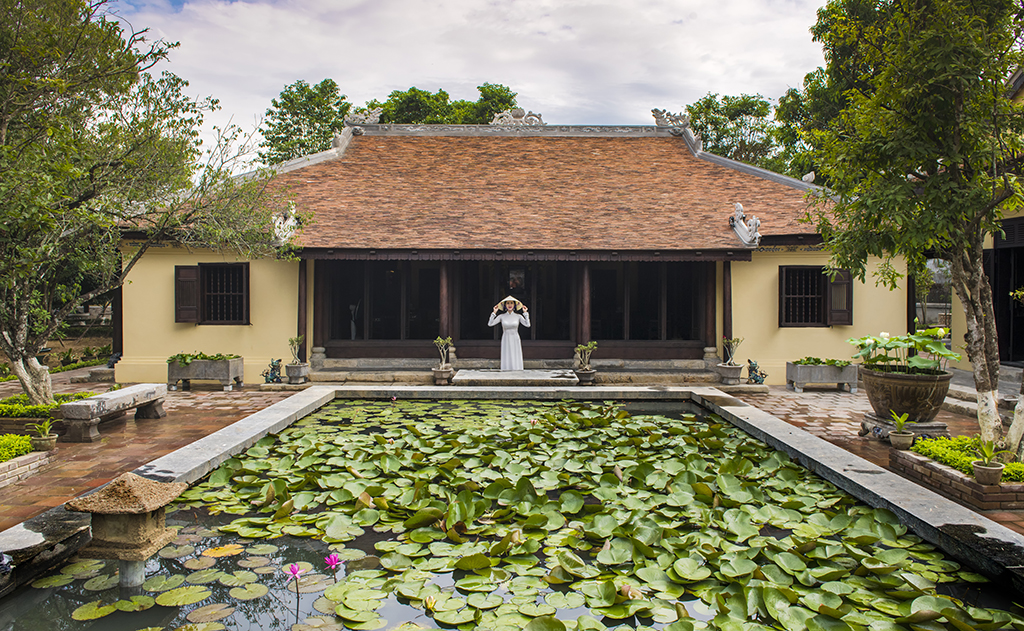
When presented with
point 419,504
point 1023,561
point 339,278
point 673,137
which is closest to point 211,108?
point 339,278

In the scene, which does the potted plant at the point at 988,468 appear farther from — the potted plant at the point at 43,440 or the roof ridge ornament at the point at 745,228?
the potted plant at the point at 43,440

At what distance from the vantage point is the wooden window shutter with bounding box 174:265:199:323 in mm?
10820

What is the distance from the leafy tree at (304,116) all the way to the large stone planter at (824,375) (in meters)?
19.4

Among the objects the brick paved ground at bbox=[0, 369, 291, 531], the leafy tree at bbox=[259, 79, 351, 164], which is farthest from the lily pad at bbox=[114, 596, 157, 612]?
the leafy tree at bbox=[259, 79, 351, 164]

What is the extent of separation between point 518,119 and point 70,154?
11.6m

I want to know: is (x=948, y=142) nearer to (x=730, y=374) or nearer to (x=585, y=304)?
(x=730, y=374)

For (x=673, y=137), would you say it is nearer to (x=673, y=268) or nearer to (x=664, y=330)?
(x=673, y=268)

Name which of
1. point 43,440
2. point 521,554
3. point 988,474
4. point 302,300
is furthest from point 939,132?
point 302,300

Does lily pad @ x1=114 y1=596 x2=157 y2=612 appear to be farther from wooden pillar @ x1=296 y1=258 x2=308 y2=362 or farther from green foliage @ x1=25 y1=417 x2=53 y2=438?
wooden pillar @ x1=296 y1=258 x2=308 y2=362

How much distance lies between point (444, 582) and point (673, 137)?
45.7 feet

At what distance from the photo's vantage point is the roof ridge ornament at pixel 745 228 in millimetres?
10203

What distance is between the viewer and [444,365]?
34.6 ft

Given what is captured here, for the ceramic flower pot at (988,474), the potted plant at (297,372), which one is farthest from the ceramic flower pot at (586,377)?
the ceramic flower pot at (988,474)

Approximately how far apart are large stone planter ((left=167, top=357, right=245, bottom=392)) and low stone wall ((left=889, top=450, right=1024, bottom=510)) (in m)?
9.19
